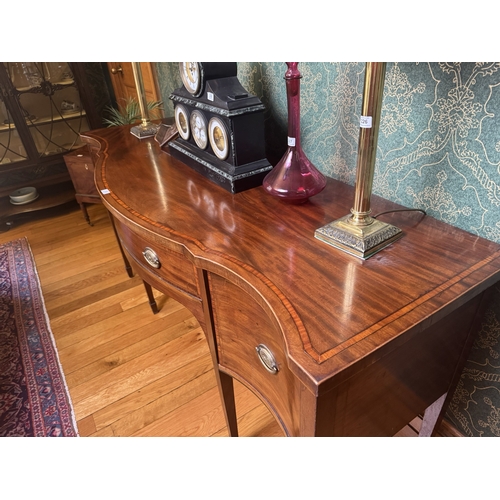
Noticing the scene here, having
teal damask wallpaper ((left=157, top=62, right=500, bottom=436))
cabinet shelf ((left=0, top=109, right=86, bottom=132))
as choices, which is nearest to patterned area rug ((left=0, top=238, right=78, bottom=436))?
cabinet shelf ((left=0, top=109, right=86, bottom=132))

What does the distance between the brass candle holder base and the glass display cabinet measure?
1588 millimetres

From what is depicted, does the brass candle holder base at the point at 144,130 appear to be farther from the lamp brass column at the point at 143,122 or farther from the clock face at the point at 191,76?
the clock face at the point at 191,76

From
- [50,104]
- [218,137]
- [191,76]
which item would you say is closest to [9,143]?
[50,104]

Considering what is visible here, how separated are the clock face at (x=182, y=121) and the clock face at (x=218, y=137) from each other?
0.15 metres

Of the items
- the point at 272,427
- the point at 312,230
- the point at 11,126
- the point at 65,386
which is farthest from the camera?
the point at 11,126

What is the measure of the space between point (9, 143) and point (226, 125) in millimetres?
2444

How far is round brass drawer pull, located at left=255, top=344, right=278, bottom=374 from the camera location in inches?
27.0

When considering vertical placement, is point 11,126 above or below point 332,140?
below

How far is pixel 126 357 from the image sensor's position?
1.60m

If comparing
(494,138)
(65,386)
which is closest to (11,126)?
(65,386)

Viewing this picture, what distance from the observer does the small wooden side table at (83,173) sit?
2.32 m

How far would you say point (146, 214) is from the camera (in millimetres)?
906

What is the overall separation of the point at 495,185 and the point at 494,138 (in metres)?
0.08

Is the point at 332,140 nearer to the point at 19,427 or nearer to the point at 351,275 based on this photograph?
the point at 351,275
